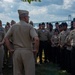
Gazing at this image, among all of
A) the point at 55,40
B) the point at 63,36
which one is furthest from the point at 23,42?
the point at 55,40

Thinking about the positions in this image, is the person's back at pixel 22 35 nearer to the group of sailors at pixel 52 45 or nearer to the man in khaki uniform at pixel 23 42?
the man in khaki uniform at pixel 23 42

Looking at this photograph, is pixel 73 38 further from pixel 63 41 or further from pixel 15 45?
pixel 15 45

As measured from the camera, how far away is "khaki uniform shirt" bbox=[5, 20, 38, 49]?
24.7 feet

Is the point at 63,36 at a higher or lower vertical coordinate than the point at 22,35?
lower

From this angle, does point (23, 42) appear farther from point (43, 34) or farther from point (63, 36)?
point (43, 34)

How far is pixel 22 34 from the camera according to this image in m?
7.55

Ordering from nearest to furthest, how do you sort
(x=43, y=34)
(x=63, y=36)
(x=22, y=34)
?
(x=22, y=34) < (x=63, y=36) < (x=43, y=34)

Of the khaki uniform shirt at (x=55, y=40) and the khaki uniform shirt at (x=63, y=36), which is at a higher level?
the khaki uniform shirt at (x=63, y=36)

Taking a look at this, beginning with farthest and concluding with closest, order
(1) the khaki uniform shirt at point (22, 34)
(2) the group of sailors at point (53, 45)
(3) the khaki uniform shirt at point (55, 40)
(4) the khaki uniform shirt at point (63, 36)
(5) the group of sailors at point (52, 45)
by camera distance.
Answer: (3) the khaki uniform shirt at point (55, 40) < (2) the group of sailors at point (53, 45) < (5) the group of sailors at point (52, 45) < (4) the khaki uniform shirt at point (63, 36) < (1) the khaki uniform shirt at point (22, 34)

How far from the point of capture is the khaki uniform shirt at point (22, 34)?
754 centimetres

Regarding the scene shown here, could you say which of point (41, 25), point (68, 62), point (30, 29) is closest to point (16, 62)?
point (30, 29)

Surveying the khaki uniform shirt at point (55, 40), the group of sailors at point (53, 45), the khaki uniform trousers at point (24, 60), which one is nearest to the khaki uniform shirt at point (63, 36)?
the group of sailors at point (53, 45)

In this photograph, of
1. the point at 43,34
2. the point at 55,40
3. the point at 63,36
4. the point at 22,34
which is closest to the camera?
the point at 22,34

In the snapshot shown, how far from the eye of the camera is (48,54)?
16125mm
